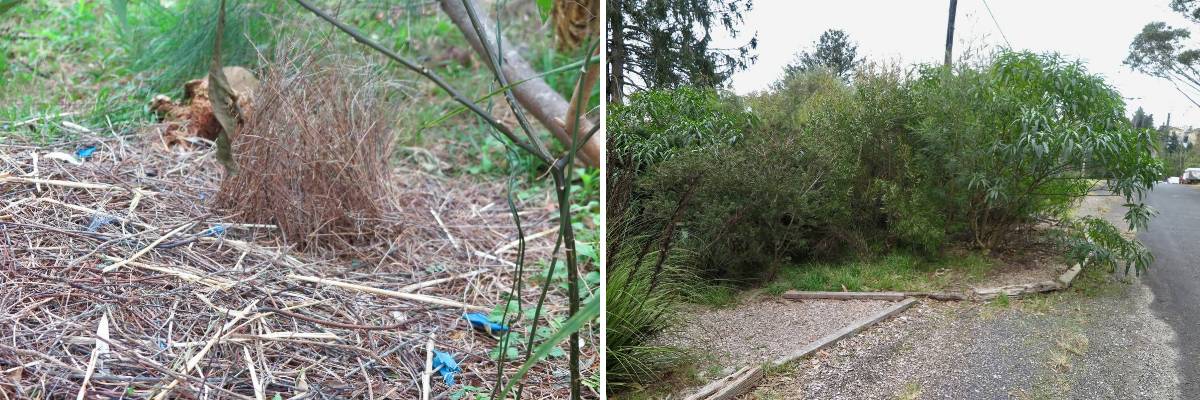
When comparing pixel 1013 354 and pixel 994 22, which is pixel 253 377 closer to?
pixel 1013 354

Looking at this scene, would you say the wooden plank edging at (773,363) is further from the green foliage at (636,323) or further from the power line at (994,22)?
the power line at (994,22)

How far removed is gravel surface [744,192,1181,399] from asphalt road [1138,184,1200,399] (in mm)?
12

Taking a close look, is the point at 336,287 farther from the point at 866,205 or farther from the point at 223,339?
the point at 866,205

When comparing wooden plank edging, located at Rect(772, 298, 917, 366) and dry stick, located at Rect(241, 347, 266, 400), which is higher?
wooden plank edging, located at Rect(772, 298, 917, 366)

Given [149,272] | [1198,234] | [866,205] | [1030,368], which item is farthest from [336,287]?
[1198,234]

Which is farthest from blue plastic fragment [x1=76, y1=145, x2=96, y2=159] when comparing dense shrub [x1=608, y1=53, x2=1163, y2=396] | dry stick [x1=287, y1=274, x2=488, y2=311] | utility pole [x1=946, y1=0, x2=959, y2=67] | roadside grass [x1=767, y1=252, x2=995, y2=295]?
utility pole [x1=946, y1=0, x2=959, y2=67]

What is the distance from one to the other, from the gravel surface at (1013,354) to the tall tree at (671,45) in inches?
18.0

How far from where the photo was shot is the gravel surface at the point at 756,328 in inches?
48.4

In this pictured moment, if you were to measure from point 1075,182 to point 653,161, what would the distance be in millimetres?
588

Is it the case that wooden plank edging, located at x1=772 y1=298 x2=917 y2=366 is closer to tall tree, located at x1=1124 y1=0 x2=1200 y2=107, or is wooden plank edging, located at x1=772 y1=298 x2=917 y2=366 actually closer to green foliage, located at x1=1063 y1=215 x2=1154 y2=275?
green foliage, located at x1=1063 y1=215 x2=1154 y2=275

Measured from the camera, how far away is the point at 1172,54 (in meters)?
1.08

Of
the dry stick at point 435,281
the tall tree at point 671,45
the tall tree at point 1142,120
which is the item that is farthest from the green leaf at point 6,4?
the dry stick at point 435,281

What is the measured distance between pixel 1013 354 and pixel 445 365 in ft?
3.57

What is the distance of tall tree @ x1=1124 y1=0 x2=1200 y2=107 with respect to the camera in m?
1.05
